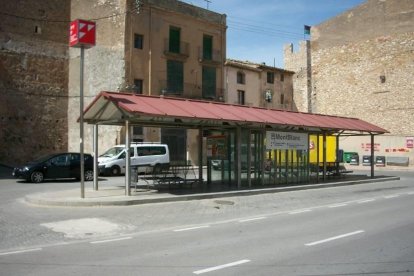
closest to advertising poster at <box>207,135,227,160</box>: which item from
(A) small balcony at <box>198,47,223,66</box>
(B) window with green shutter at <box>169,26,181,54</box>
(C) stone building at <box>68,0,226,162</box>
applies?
(C) stone building at <box>68,0,226,162</box>

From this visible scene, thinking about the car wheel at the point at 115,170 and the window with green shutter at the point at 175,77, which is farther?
the window with green shutter at the point at 175,77

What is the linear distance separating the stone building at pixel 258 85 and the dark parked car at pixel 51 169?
75.7 feet

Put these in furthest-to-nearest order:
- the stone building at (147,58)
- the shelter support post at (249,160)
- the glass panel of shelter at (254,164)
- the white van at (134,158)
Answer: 1. the stone building at (147,58)
2. the white van at (134,158)
3. the glass panel of shelter at (254,164)
4. the shelter support post at (249,160)

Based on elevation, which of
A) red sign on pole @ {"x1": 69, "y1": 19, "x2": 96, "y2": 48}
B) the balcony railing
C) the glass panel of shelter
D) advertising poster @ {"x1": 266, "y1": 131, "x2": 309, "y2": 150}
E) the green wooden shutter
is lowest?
the glass panel of shelter

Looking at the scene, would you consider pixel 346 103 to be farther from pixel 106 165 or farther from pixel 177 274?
pixel 177 274

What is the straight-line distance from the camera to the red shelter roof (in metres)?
14.9

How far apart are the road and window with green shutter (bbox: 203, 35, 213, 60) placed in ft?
92.7

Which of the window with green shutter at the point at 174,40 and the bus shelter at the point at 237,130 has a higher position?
the window with green shutter at the point at 174,40

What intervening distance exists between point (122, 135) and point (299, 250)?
92.9 ft

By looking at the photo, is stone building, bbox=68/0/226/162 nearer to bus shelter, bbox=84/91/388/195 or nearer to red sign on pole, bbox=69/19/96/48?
bus shelter, bbox=84/91/388/195

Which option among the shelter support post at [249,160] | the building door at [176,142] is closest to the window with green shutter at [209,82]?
the building door at [176,142]

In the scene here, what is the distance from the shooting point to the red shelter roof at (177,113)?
1492cm

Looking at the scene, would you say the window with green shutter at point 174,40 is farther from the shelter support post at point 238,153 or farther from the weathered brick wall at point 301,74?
the shelter support post at point 238,153

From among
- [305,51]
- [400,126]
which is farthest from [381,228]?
[305,51]
